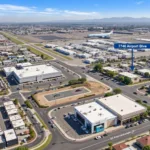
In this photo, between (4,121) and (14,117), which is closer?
(14,117)

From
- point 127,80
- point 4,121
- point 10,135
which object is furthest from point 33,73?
point 10,135

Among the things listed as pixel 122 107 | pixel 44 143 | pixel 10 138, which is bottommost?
pixel 44 143

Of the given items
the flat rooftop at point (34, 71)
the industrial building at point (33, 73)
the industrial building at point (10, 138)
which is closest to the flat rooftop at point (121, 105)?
the industrial building at point (10, 138)

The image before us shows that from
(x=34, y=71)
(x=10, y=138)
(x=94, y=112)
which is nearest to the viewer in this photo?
(x=10, y=138)

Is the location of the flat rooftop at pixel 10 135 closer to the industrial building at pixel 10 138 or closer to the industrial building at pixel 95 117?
the industrial building at pixel 10 138

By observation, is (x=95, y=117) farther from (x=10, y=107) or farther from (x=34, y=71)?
(x=34, y=71)

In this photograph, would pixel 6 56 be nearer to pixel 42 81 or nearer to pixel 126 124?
pixel 42 81

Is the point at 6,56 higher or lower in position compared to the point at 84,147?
higher

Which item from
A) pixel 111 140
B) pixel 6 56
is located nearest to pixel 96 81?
pixel 111 140

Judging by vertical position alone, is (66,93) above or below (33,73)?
below
